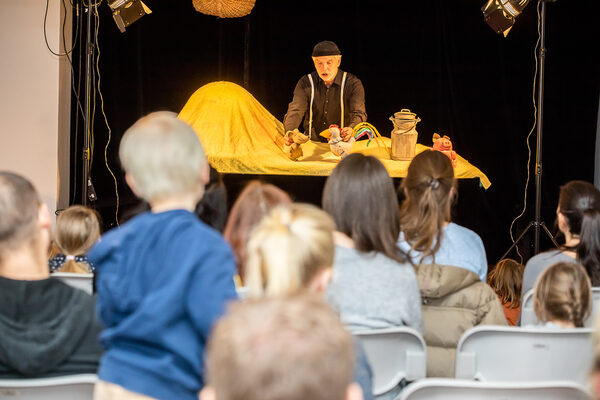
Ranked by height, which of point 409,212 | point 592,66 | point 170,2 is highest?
point 170,2

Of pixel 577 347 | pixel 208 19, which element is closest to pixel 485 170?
pixel 208 19

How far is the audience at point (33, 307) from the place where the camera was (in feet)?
5.19

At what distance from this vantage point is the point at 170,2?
695cm

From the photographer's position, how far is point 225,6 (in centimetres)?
602

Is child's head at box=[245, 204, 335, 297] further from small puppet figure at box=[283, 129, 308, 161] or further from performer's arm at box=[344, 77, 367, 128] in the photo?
performer's arm at box=[344, 77, 367, 128]

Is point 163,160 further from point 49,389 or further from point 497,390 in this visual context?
point 497,390

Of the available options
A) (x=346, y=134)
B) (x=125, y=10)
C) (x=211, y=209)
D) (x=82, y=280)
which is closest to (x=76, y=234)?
(x=82, y=280)

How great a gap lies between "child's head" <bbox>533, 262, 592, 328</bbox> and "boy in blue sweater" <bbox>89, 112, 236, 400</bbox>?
3.43ft

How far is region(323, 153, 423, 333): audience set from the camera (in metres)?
1.95

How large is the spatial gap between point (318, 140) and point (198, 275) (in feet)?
14.7

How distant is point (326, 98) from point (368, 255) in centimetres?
390

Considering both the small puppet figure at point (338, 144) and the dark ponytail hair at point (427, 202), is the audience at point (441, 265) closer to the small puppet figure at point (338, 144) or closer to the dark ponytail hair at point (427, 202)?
the dark ponytail hair at point (427, 202)

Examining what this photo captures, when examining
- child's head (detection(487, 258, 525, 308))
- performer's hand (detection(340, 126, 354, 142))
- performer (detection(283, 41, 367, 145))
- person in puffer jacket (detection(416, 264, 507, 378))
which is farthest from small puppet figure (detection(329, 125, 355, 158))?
person in puffer jacket (detection(416, 264, 507, 378))

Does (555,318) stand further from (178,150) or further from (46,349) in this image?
(46,349)
